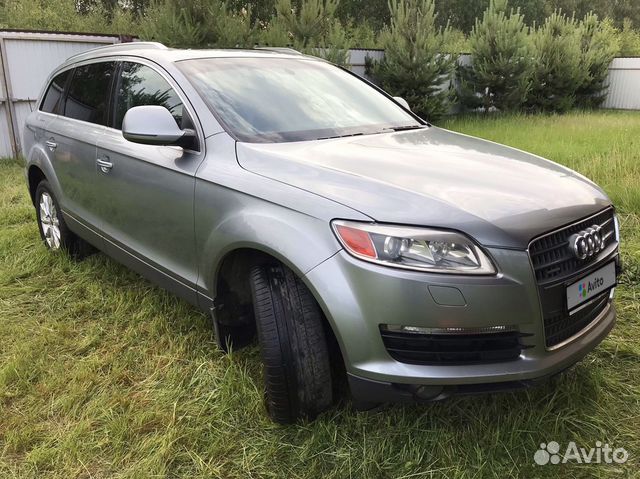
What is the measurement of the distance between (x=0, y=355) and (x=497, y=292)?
2.63 m

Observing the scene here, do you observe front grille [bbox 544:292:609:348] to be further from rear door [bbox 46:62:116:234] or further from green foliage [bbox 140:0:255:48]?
green foliage [bbox 140:0:255:48]

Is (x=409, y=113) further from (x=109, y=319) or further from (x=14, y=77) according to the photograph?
(x=14, y=77)

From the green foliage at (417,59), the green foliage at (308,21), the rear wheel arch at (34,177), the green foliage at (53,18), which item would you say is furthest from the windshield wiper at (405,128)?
the green foliage at (53,18)

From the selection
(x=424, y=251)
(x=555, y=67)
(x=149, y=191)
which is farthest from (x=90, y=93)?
(x=555, y=67)

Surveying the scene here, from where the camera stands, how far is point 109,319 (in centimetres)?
329

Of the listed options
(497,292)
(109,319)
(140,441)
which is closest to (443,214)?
(497,292)

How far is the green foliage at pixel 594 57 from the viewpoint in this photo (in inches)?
674

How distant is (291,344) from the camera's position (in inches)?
82.1

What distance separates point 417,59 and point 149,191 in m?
10.7

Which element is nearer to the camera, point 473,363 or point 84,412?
point 473,363

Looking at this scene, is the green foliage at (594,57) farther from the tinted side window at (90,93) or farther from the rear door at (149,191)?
the rear door at (149,191)

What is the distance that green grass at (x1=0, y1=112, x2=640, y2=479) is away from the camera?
82.7 inches

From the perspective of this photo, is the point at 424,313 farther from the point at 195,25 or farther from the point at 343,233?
the point at 195,25

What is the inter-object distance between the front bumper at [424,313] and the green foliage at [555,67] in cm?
1524
